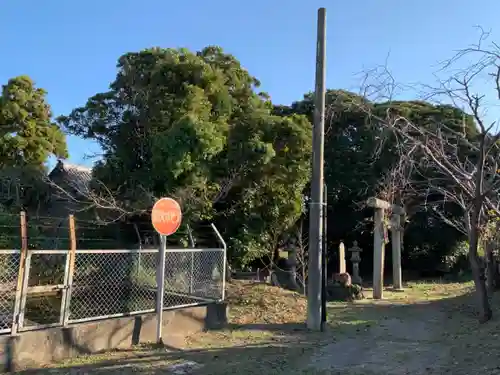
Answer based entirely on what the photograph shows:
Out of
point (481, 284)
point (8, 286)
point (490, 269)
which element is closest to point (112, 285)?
point (8, 286)

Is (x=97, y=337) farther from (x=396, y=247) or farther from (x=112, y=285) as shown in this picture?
(x=396, y=247)

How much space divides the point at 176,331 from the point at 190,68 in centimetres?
564

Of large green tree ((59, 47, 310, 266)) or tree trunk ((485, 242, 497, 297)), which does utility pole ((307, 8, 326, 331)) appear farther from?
tree trunk ((485, 242, 497, 297))

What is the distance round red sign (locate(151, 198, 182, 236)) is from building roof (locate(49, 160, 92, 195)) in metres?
3.53

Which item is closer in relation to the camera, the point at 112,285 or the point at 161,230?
the point at 161,230

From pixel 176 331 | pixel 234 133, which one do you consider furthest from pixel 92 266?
pixel 234 133

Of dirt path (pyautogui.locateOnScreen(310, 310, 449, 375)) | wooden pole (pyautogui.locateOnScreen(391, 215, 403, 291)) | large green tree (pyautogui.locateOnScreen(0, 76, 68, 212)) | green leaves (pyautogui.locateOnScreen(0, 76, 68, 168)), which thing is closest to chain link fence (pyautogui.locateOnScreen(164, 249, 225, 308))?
dirt path (pyautogui.locateOnScreen(310, 310, 449, 375))

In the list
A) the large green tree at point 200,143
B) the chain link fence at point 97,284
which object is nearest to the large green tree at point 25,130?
the large green tree at point 200,143

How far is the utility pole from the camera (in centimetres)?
864

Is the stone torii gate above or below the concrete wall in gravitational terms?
above

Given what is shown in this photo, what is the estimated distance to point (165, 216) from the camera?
717 cm

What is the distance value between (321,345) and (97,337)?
343cm

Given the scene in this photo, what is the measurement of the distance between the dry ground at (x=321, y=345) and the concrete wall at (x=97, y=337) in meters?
0.22

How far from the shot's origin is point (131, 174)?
33.9ft
